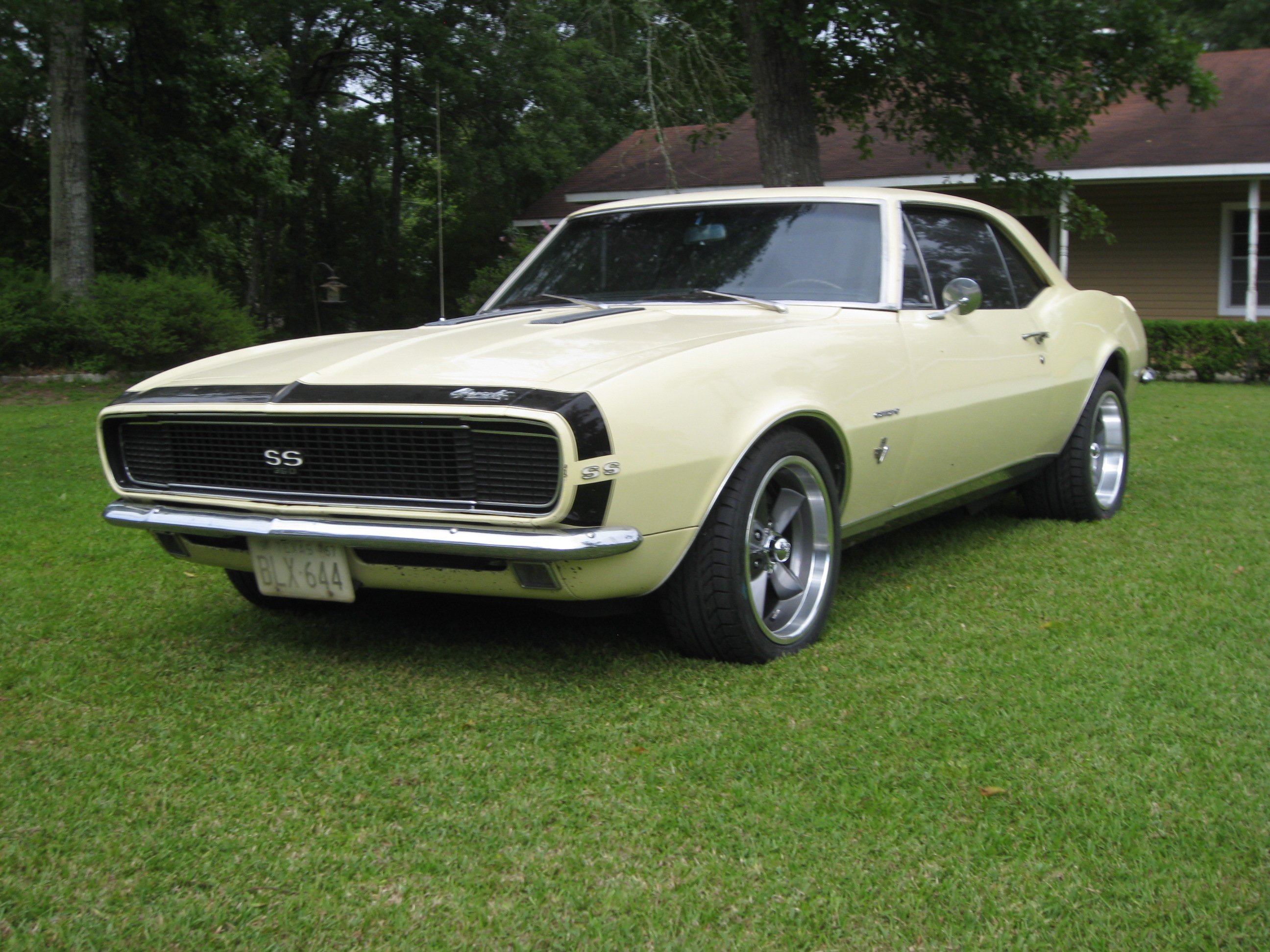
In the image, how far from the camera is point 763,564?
3852mm

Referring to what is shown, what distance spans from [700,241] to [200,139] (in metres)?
15.0

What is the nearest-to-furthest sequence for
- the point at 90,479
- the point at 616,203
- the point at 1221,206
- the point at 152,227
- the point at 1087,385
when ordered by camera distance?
the point at 616,203 → the point at 1087,385 → the point at 90,479 → the point at 1221,206 → the point at 152,227

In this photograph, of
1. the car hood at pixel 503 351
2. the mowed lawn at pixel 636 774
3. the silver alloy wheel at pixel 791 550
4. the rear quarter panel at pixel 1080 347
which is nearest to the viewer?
the mowed lawn at pixel 636 774

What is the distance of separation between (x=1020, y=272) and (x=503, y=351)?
10.2 ft

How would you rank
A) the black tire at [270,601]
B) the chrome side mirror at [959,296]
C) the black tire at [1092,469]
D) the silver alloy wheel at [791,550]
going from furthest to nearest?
1. the black tire at [1092,469]
2. the chrome side mirror at [959,296]
3. the black tire at [270,601]
4. the silver alloy wheel at [791,550]

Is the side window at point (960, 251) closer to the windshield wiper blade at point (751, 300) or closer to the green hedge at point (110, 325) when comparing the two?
the windshield wiper blade at point (751, 300)

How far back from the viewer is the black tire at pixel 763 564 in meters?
3.52

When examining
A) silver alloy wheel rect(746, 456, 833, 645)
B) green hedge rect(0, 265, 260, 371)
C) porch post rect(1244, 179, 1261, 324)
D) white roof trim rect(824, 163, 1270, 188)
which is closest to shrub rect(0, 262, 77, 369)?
green hedge rect(0, 265, 260, 371)

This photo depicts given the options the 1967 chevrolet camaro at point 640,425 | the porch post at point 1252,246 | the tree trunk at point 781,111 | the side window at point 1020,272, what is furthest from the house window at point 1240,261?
the 1967 chevrolet camaro at point 640,425

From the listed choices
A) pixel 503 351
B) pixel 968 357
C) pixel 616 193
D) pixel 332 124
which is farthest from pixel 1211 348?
pixel 332 124

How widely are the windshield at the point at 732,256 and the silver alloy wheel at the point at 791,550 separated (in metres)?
0.85

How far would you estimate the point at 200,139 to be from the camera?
17.6m

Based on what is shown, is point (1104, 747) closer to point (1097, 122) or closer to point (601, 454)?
point (601, 454)

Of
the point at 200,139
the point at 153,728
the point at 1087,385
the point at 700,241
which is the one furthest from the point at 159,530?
the point at 200,139
